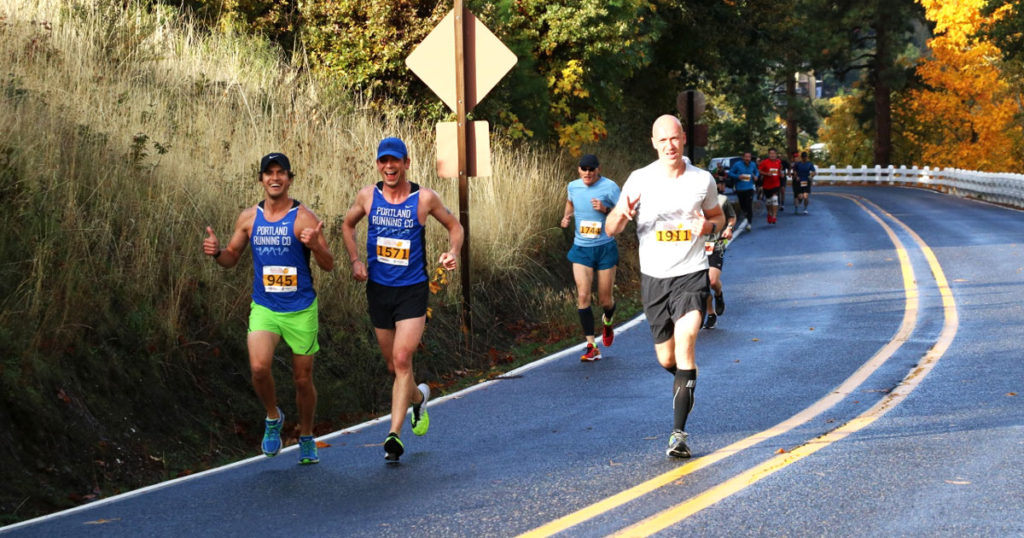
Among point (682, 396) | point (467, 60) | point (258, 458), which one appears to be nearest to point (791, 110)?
point (467, 60)

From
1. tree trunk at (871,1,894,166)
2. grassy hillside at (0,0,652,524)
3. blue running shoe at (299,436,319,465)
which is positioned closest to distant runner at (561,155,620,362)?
grassy hillside at (0,0,652,524)

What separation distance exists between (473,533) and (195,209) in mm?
6278

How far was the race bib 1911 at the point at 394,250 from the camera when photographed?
8.55 meters

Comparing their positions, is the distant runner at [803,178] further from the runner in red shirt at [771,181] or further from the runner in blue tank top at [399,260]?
the runner in blue tank top at [399,260]

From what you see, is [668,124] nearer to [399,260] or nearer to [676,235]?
[676,235]

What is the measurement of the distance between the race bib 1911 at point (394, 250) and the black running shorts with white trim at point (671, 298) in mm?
1525

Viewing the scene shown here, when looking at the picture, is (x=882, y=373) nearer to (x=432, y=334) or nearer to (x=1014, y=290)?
(x=432, y=334)

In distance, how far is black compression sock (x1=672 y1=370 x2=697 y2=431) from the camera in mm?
8086

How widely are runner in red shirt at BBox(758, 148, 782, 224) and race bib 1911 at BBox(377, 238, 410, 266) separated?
2444 centimetres

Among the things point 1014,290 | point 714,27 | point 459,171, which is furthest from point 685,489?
point 714,27

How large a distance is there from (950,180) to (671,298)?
46393 mm

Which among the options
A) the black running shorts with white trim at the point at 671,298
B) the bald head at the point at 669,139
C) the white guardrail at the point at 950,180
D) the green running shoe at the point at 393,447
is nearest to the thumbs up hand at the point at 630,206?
the bald head at the point at 669,139

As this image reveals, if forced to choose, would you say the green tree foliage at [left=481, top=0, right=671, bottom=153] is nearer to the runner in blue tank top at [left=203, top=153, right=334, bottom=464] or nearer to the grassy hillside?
the grassy hillside

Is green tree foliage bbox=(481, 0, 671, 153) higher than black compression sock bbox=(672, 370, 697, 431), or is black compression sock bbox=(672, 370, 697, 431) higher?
green tree foliage bbox=(481, 0, 671, 153)
